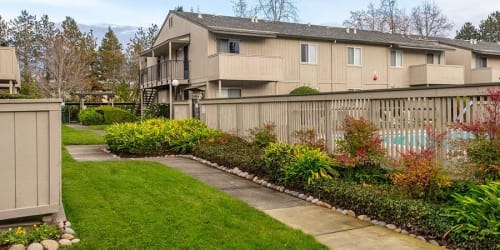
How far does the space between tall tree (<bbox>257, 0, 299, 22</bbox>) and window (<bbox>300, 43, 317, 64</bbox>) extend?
2118 centimetres

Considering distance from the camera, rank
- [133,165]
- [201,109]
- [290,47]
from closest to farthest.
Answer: [133,165], [201,109], [290,47]

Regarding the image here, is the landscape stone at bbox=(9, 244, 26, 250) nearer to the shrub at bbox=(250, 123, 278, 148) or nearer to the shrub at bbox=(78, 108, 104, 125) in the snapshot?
the shrub at bbox=(250, 123, 278, 148)

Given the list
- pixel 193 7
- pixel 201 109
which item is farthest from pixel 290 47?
pixel 193 7

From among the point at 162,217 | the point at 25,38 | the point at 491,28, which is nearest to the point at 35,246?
the point at 162,217

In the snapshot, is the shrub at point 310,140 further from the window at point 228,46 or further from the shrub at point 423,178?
the window at point 228,46

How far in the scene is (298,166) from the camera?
318 inches

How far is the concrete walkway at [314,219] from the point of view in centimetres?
522

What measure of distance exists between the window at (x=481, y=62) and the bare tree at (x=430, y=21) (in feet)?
68.6

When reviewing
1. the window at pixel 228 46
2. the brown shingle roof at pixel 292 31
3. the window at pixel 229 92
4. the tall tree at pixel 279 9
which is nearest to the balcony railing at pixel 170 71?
the brown shingle roof at pixel 292 31

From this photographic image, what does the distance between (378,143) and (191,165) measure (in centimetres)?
509

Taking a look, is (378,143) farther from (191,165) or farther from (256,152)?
(191,165)

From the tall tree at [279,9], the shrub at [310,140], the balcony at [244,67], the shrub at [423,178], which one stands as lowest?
the shrub at [423,178]

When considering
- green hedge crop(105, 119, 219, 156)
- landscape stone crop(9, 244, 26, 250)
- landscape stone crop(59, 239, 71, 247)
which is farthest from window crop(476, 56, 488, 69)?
landscape stone crop(9, 244, 26, 250)

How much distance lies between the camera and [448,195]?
6.00m
